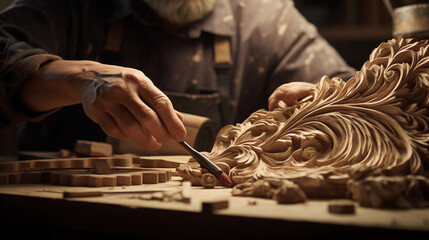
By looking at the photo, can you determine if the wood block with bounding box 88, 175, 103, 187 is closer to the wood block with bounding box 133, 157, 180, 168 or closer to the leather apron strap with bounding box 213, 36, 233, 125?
the wood block with bounding box 133, 157, 180, 168

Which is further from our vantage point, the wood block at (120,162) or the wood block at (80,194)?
the wood block at (120,162)

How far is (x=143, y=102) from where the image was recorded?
43.5 inches

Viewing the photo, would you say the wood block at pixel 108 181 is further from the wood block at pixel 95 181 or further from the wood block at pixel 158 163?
the wood block at pixel 158 163

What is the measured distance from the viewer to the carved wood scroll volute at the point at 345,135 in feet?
2.76

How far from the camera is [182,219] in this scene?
712 mm

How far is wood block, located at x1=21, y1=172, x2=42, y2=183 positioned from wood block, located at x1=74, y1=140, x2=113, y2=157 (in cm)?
41

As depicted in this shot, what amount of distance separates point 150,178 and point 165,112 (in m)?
0.16

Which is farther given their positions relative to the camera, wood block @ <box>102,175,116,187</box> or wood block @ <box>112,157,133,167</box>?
wood block @ <box>112,157,133,167</box>

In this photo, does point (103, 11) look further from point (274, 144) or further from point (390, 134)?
point (390, 134)

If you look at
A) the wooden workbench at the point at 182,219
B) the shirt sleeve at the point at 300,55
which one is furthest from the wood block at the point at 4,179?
the shirt sleeve at the point at 300,55

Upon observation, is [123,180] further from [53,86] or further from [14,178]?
[53,86]

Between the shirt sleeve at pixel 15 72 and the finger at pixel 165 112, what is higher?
the shirt sleeve at pixel 15 72

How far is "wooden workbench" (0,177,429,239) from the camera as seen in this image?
619 mm

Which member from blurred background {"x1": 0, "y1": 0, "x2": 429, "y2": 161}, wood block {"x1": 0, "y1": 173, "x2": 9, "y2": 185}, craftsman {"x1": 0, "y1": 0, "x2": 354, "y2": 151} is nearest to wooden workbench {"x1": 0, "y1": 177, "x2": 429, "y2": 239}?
wood block {"x1": 0, "y1": 173, "x2": 9, "y2": 185}
